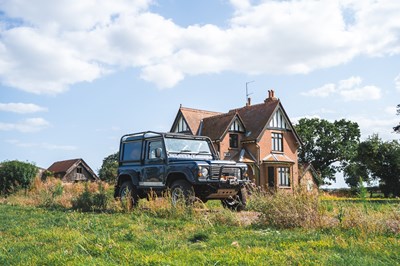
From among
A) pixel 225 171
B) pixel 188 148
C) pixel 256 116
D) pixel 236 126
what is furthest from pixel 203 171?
pixel 256 116

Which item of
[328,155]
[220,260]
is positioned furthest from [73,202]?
[328,155]

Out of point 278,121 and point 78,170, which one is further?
point 78,170

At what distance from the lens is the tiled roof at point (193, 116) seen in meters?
35.1

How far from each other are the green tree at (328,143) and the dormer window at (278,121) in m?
20.1

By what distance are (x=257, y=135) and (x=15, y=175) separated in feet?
57.5

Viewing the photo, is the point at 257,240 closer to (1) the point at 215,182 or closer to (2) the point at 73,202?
(1) the point at 215,182

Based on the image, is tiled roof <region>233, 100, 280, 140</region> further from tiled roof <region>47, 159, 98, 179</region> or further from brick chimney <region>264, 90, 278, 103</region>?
tiled roof <region>47, 159, 98, 179</region>

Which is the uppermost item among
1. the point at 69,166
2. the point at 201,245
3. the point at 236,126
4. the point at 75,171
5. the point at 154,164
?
the point at 236,126

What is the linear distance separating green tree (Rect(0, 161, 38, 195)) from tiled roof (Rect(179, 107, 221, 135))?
41.2 feet

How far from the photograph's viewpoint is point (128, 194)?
1337 centimetres

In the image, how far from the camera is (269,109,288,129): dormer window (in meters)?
35.4

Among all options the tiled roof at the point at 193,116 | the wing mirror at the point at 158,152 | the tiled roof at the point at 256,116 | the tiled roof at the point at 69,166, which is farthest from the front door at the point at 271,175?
the tiled roof at the point at 69,166

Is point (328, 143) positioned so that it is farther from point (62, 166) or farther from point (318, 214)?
point (318, 214)

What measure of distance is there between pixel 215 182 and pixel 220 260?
21.9ft
